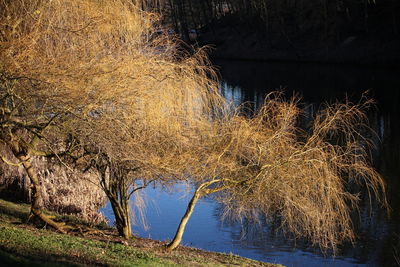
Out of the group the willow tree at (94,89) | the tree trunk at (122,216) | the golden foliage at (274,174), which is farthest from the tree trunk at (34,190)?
the golden foliage at (274,174)

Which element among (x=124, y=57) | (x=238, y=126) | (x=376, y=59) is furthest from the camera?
(x=376, y=59)

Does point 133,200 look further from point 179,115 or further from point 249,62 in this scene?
point 249,62

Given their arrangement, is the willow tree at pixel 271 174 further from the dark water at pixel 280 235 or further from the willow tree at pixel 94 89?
the dark water at pixel 280 235

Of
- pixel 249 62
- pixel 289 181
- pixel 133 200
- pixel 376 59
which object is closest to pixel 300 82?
pixel 376 59

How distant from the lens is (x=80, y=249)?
904 centimetres

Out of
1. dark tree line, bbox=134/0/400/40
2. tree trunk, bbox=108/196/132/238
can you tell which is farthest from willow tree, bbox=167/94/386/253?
dark tree line, bbox=134/0/400/40

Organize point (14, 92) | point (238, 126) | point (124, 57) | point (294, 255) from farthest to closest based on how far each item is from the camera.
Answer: point (294, 255)
point (238, 126)
point (124, 57)
point (14, 92)

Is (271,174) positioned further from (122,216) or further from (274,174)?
(122,216)

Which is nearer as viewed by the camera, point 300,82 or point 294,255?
point 294,255

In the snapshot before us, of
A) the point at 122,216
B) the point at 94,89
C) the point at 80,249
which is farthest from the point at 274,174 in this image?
the point at 80,249

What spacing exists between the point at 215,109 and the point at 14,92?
3610mm

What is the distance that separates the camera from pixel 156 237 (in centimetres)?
1336

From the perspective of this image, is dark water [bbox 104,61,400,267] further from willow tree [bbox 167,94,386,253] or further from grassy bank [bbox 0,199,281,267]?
grassy bank [bbox 0,199,281,267]

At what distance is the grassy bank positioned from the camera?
8023 mm
